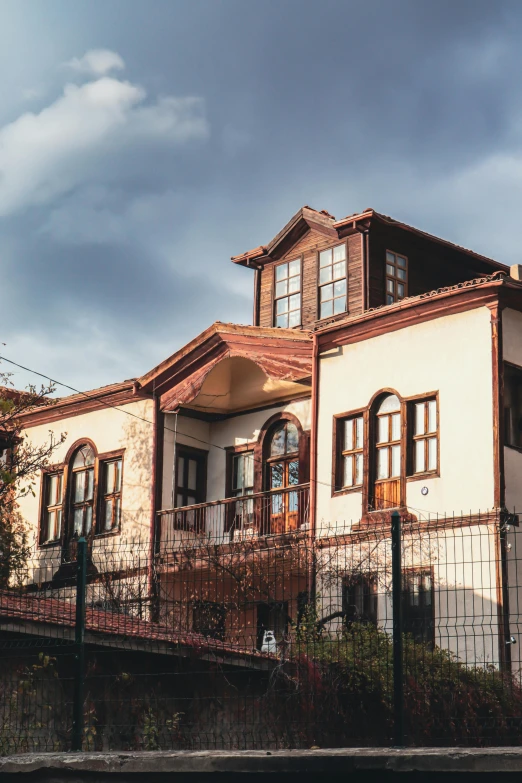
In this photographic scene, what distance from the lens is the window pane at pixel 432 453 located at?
20.6 m

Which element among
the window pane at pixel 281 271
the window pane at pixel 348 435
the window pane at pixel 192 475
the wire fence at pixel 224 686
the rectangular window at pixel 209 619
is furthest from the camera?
the window pane at pixel 281 271

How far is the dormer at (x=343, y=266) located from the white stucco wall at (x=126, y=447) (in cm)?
363

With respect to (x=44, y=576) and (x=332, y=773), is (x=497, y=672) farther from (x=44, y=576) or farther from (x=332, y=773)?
(x=44, y=576)

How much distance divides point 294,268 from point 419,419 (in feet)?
22.5

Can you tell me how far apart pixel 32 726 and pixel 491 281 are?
1111 centimetres

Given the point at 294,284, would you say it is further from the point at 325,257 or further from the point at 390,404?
the point at 390,404

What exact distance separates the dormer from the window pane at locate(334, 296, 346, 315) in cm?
2

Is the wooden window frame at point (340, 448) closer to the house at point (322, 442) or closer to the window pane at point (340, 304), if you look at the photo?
the house at point (322, 442)

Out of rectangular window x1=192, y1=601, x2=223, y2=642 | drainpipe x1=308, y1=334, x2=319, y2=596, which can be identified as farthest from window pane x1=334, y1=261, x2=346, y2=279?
rectangular window x1=192, y1=601, x2=223, y2=642

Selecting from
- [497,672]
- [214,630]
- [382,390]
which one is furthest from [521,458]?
[214,630]

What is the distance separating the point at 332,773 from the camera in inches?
258

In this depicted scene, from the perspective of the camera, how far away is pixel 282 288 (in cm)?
2670

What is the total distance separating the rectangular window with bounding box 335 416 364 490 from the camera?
21.9m

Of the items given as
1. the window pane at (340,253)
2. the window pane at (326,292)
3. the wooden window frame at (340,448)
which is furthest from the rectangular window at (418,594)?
the window pane at (340,253)
